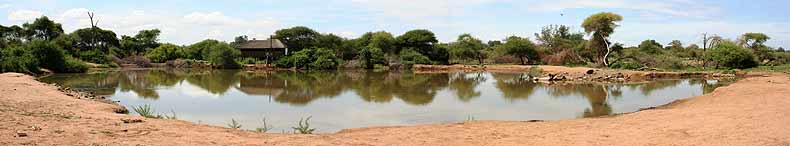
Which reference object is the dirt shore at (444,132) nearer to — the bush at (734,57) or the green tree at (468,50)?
the bush at (734,57)

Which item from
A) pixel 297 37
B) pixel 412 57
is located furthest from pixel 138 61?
pixel 412 57

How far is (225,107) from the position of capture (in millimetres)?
13383

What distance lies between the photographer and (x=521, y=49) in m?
46.8

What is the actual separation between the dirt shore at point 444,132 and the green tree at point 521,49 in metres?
36.9

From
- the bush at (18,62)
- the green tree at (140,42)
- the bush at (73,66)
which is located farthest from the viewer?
the green tree at (140,42)

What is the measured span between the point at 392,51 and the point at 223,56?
13.7 m

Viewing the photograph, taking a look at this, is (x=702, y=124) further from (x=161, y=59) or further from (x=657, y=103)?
(x=161, y=59)

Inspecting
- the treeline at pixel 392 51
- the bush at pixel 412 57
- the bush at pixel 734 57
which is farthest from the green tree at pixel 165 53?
the bush at pixel 734 57

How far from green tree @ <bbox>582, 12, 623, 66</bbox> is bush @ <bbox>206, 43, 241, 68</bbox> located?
25.7 metres

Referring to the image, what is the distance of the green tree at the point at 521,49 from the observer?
46750mm

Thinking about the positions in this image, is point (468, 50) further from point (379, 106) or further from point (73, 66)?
point (379, 106)

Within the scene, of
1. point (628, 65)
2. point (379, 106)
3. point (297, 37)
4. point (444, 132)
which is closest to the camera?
point (444, 132)

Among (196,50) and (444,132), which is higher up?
(196,50)

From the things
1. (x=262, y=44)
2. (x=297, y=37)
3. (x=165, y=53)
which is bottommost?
(x=165, y=53)
